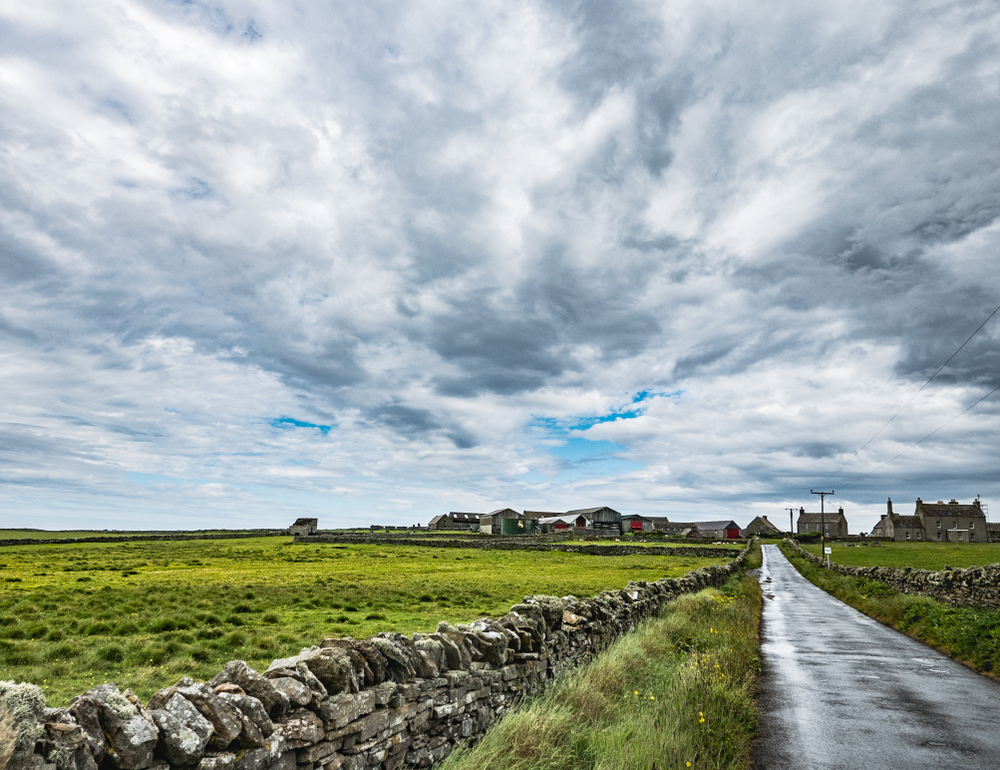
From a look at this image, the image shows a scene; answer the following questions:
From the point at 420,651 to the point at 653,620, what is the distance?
11525 mm

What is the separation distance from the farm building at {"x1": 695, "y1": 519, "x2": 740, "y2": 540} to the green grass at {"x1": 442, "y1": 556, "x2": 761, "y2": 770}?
487 feet

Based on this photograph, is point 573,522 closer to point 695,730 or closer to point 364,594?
point 364,594

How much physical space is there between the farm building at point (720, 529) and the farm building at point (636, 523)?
43.2 ft

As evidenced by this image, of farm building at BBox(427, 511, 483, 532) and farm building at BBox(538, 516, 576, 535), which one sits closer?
farm building at BBox(538, 516, 576, 535)

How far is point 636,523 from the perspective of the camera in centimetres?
15100

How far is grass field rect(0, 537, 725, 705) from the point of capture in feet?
41.4

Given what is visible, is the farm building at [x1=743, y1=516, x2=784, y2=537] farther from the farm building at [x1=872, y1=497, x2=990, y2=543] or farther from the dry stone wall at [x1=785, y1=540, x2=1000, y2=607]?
the dry stone wall at [x1=785, y1=540, x2=1000, y2=607]

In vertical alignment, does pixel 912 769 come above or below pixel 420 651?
below

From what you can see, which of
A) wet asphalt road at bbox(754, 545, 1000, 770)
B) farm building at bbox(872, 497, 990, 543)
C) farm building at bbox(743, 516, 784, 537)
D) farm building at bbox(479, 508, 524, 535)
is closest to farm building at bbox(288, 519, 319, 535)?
farm building at bbox(479, 508, 524, 535)

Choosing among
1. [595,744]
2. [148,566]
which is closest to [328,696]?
[595,744]

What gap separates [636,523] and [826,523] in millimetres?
66166

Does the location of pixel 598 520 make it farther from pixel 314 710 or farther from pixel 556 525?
pixel 314 710

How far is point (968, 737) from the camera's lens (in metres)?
8.60

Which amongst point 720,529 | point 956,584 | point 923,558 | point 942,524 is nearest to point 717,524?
point 720,529
